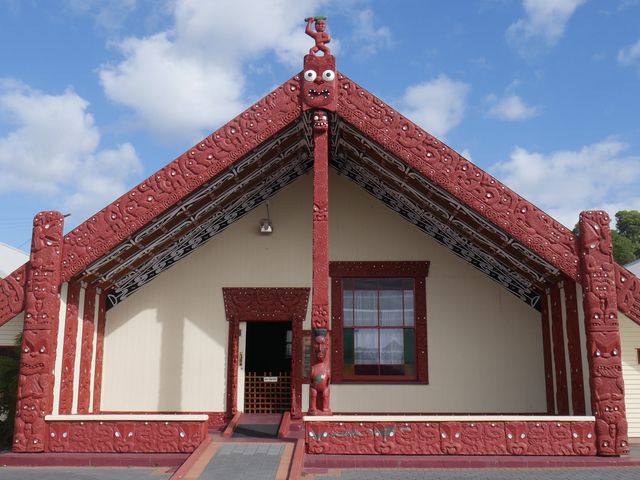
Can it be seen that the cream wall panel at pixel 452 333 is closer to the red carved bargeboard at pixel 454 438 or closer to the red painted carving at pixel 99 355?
the red carved bargeboard at pixel 454 438

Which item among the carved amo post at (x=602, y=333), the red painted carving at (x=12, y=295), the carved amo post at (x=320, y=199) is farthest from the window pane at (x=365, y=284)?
the red painted carving at (x=12, y=295)

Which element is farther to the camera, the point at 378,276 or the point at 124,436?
the point at 378,276

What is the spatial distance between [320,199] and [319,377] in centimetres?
226

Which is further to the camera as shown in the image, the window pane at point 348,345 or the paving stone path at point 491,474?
the window pane at point 348,345

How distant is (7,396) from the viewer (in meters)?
8.27

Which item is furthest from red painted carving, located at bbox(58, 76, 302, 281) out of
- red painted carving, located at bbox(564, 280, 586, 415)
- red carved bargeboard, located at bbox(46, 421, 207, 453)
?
red painted carving, located at bbox(564, 280, 586, 415)

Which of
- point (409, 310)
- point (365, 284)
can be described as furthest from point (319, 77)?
point (409, 310)

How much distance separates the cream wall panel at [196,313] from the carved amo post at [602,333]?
14.5ft

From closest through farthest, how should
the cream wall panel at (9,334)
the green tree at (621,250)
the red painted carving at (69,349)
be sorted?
the red painted carving at (69,349), the cream wall panel at (9,334), the green tree at (621,250)

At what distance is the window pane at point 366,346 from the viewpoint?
9758 millimetres

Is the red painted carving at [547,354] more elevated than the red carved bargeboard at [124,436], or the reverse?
the red painted carving at [547,354]

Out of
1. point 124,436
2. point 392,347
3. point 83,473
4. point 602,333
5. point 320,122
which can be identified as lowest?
point 83,473

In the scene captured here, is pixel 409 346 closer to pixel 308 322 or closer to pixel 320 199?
pixel 308 322

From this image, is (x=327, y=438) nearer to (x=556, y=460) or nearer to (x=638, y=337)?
(x=556, y=460)
